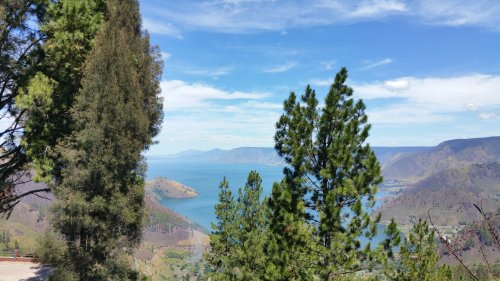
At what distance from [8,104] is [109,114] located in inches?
180

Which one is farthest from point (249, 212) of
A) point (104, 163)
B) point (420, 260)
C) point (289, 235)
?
point (104, 163)

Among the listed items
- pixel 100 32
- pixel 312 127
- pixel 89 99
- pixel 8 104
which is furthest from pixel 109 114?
pixel 312 127

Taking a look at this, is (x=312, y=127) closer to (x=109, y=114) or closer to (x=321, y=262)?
(x=321, y=262)

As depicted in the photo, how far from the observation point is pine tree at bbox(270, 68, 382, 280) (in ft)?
39.9

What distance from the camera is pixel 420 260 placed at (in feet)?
66.1

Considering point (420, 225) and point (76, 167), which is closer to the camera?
point (76, 167)

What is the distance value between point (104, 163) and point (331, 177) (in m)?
8.93

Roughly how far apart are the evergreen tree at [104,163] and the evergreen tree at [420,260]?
1386cm

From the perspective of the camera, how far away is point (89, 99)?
14.9 metres

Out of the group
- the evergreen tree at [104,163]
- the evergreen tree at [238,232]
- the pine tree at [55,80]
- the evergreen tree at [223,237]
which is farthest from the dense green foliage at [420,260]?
the pine tree at [55,80]

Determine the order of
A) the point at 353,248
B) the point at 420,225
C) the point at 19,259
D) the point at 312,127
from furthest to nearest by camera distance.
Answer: the point at 19,259
the point at 420,225
the point at 312,127
the point at 353,248

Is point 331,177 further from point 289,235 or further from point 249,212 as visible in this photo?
point 249,212

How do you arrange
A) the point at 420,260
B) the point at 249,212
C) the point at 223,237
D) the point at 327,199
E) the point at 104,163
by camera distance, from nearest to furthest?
the point at 327,199, the point at 104,163, the point at 420,260, the point at 249,212, the point at 223,237

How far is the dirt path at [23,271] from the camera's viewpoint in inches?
771
